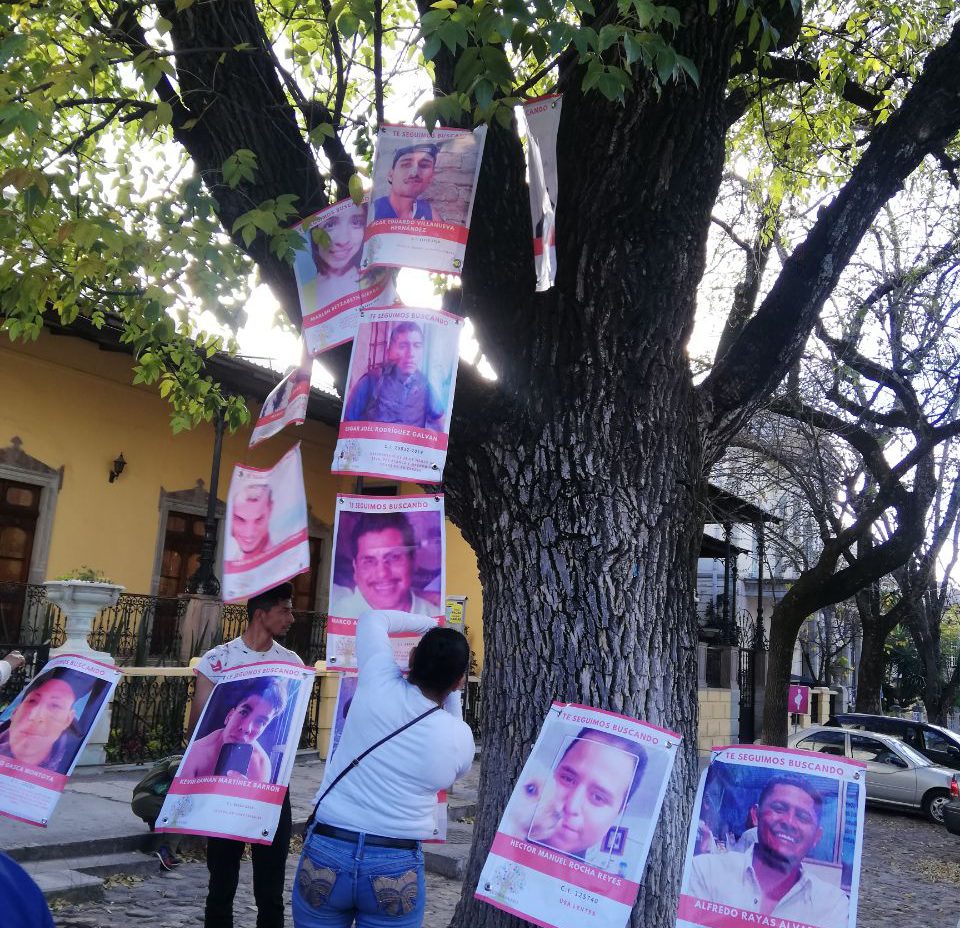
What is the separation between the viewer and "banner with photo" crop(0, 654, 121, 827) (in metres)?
3.44

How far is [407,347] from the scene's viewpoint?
3566mm

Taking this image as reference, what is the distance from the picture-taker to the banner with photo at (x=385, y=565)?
3.69 meters

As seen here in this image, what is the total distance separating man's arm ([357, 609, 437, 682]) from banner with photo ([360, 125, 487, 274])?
52.9 inches

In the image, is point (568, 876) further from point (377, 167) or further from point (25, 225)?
point (25, 225)

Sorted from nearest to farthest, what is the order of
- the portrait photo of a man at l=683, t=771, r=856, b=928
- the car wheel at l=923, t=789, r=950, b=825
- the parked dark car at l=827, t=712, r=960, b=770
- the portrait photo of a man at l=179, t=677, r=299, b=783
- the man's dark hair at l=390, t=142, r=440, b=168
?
the portrait photo of a man at l=683, t=771, r=856, b=928
the portrait photo of a man at l=179, t=677, r=299, b=783
the man's dark hair at l=390, t=142, r=440, b=168
the car wheel at l=923, t=789, r=950, b=825
the parked dark car at l=827, t=712, r=960, b=770

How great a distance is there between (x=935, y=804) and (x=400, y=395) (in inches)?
585

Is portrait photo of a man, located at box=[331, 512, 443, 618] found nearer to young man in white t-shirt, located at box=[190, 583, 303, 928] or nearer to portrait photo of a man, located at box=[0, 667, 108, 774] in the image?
young man in white t-shirt, located at box=[190, 583, 303, 928]

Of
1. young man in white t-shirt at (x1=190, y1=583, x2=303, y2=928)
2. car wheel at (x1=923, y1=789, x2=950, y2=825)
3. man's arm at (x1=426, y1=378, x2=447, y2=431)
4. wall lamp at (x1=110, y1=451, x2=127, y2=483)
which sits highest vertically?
wall lamp at (x1=110, y1=451, x2=127, y2=483)

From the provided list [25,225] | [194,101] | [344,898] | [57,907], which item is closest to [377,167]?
[194,101]

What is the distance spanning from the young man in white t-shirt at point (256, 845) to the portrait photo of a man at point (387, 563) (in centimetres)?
41

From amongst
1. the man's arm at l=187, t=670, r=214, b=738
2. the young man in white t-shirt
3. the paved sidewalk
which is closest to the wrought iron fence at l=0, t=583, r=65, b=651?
the paved sidewalk

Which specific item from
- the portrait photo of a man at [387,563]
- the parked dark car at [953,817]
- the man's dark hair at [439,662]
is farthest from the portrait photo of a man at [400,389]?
the parked dark car at [953,817]

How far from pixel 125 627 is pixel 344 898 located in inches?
389

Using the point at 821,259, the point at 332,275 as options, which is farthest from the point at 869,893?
the point at 332,275
